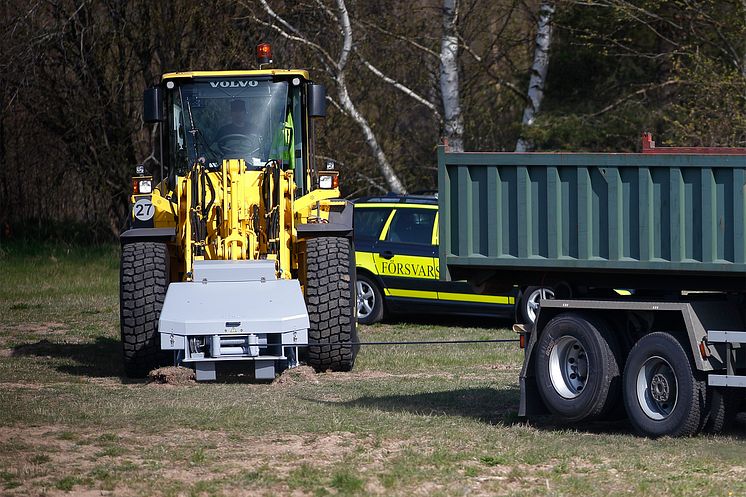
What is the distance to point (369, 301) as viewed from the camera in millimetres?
19375

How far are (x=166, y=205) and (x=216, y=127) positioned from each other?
39.3 inches

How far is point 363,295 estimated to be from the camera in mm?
19375

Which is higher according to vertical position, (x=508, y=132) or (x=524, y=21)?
(x=524, y=21)

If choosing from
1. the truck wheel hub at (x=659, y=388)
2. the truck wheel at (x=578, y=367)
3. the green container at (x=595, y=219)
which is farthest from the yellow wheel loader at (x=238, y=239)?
the truck wheel hub at (x=659, y=388)

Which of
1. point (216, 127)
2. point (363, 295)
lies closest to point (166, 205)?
point (216, 127)

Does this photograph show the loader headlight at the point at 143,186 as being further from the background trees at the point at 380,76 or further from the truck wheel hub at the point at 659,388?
the background trees at the point at 380,76

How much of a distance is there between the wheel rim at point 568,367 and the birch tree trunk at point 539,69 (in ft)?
50.6

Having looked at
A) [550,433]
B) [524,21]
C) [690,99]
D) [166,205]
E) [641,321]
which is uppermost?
[524,21]

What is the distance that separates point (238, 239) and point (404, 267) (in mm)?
5262

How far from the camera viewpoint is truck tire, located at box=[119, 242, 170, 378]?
13.9 meters

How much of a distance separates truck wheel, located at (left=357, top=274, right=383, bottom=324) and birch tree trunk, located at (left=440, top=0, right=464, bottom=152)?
612cm

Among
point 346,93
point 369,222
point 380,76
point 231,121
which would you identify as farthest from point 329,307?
→ point 346,93

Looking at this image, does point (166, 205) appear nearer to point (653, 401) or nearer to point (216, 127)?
point (216, 127)

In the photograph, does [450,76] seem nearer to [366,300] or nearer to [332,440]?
[366,300]
